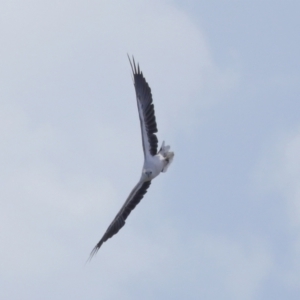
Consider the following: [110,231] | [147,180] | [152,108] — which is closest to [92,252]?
[110,231]

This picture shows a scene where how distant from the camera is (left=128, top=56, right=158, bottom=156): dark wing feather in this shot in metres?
38.9

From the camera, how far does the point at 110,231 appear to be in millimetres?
40812

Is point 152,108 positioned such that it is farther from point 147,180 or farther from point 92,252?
point 92,252

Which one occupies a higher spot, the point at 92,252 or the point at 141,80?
the point at 141,80

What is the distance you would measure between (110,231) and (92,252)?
1123 millimetres

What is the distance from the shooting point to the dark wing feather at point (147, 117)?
38.9m

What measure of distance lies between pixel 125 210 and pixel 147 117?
13.2 feet

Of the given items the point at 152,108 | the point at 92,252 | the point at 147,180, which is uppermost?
the point at 152,108

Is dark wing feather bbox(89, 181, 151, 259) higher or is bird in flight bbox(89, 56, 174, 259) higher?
bird in flight bbox(89, 56, 174, 259)

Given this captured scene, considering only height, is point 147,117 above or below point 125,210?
above

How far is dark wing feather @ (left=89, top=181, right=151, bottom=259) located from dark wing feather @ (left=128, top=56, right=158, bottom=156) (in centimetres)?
158

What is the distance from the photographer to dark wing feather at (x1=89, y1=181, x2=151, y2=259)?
1563 inches

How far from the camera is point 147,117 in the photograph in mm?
39031

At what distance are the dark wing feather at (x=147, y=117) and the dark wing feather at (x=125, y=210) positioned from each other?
1.58m
